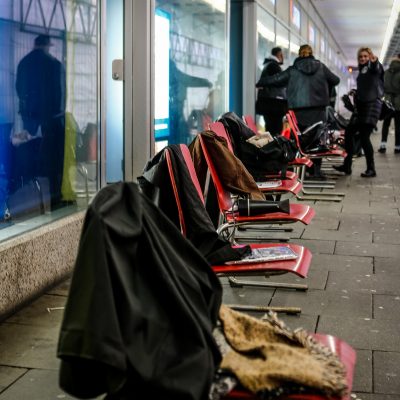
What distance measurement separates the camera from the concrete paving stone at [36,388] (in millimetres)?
3109

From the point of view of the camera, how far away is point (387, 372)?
336 centimetres

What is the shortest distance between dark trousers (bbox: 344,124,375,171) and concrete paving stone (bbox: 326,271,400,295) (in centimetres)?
534

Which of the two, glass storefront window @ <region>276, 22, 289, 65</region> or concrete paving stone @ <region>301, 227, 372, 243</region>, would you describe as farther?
glass storefront window @ <region>276, 22, 289, 65</region>

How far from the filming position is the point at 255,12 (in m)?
11.2

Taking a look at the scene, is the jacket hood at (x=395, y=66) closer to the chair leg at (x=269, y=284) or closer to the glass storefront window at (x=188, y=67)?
the glass storefront window at (x=188, y=67)

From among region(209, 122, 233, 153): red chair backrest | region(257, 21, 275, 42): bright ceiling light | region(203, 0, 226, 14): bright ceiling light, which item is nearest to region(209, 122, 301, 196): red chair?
region(209, 122, 233, 153): red chair backrest

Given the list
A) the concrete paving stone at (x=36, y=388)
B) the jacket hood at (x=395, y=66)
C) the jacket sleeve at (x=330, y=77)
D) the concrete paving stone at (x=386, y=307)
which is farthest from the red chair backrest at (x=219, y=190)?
the jacket hood at (x=395, y=66)

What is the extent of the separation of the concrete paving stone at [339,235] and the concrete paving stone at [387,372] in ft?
9.42

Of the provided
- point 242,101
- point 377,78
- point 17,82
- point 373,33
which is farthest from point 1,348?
point 373,33

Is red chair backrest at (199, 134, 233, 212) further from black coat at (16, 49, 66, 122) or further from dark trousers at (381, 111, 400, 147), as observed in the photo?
dark trousers at (381, 111, 400, 147)

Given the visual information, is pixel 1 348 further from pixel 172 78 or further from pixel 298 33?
pixel 298 33

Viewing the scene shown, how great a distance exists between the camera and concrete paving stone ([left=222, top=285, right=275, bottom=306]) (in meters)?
4.54

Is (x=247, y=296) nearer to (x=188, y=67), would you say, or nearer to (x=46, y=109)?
(x=46, y=109)

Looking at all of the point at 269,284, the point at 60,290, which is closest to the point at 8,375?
the point at 60,290
